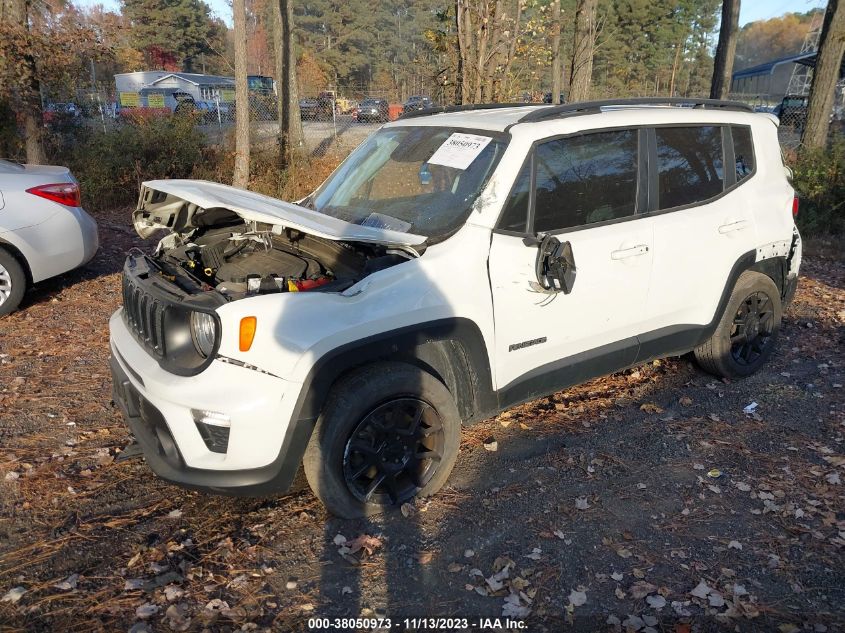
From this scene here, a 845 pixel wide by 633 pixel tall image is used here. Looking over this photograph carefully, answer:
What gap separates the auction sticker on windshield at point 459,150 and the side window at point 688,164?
1247 mm

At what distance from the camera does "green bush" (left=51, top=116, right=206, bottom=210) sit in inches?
483

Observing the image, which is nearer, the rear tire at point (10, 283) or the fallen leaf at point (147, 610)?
the fallen leaf at point (147, 610)

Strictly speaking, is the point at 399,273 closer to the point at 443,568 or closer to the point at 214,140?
the point at 443,568

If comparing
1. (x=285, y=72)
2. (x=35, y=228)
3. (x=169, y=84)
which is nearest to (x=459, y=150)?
(x=35, y=228)

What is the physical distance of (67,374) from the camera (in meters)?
5.15

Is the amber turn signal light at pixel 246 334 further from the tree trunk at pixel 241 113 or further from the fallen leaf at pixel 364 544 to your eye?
the tree trunk at pixel 241 113

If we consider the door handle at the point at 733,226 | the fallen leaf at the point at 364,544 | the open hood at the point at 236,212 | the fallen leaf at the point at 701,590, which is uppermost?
the open hood at the point at 236,212

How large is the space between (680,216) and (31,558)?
13.3 ft

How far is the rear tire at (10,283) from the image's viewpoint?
6172mm

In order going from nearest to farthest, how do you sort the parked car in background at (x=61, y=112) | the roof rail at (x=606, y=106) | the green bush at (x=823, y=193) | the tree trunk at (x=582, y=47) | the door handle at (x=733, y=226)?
the roof rail at (x=606, y=106)
the door handle at (x=733, y=226)
the green bush at (x=823, y=193)
the tree trunk at (x=582, y=47)
the parked car in background at (x=61, y=112)

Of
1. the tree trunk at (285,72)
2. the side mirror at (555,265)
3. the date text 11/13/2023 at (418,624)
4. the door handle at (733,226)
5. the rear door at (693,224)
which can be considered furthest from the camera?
the tree trunk at (285,72)

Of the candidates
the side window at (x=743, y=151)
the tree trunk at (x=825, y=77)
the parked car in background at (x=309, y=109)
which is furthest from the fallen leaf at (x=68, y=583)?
the parked car in background at (x=309, y=109)

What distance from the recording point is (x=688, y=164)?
4.37 m

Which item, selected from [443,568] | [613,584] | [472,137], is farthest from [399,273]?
[613,584]
